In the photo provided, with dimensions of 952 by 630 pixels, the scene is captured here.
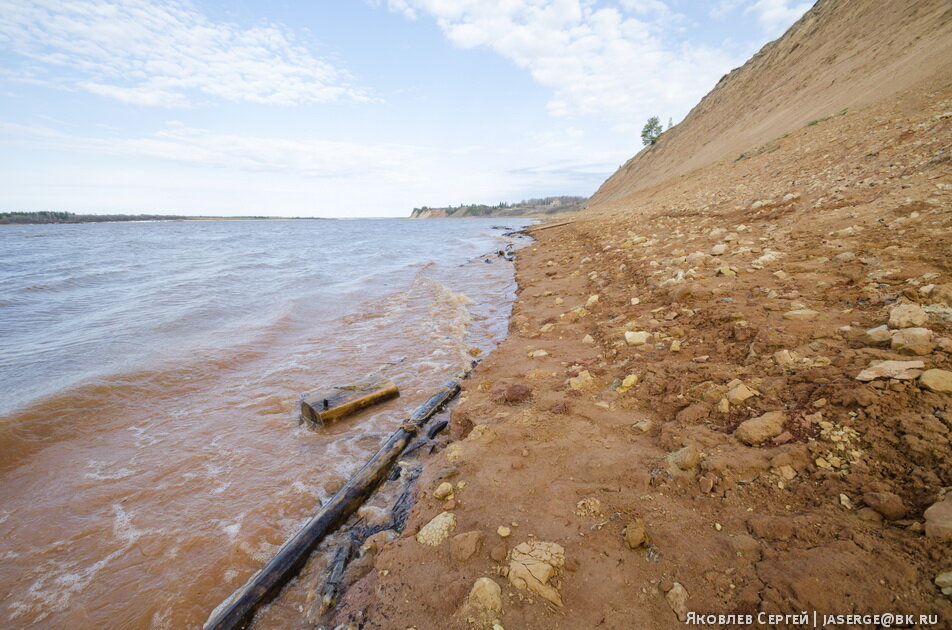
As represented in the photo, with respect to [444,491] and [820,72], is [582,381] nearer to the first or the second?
[444,491]

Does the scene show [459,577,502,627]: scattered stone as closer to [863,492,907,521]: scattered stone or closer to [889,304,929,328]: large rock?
[863,492,907,521]: scattered stone

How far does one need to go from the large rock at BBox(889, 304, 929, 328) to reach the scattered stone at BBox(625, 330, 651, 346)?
196cm

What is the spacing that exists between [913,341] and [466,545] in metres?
3.21

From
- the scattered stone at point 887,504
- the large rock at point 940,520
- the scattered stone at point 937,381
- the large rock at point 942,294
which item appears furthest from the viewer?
the large rock at point 942,294

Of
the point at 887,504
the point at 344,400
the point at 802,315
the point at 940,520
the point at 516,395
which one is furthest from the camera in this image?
the point at 344,400

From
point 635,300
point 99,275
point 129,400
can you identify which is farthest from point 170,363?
point 99,275

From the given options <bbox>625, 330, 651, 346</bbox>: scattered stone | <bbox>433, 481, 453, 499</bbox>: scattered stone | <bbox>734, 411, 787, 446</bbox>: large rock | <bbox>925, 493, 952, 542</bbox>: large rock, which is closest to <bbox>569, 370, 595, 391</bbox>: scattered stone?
<bbox>625, 330, 651, 346</bbox>: scattered stone

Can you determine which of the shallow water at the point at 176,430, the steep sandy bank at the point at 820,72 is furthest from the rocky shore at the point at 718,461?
the steep sandy bank at the point at 820,72

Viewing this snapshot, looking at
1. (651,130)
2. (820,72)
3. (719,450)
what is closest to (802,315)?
(719,450)

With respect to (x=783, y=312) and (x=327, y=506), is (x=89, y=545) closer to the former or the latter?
(x=327, y=506)

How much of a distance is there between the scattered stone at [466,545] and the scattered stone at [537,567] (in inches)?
9.7

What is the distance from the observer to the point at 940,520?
1.48 metres

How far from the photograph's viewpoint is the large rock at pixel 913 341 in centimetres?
234

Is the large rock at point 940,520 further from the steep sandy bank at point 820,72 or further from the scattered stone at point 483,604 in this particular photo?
the steep sandy bank at point 820,72
